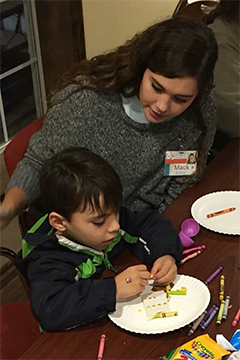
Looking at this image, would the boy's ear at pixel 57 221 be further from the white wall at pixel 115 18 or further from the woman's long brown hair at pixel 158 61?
the white wall at pixel 115 18

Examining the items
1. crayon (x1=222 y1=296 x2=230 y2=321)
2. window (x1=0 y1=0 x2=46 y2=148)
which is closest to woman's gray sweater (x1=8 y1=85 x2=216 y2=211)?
crayon (x1=222 y1=296 x2=230 y2=321)

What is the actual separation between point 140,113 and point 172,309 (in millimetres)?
628

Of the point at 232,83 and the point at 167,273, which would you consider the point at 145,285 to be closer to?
the point at 167,273

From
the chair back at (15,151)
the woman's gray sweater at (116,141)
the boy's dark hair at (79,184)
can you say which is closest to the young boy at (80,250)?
the boy's dark hair at (79,184)

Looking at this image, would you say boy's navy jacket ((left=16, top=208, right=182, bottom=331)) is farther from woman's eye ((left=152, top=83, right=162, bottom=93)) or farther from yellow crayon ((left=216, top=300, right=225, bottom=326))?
woman's eye ((left=152, top=83, right=162, bottom=93))

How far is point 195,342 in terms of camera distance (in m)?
1.06

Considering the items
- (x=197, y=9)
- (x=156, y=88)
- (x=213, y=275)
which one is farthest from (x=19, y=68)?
(x=213, y=275)

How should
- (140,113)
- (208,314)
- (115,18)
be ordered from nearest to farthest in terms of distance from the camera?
(208,314), (140,113), (115,18)

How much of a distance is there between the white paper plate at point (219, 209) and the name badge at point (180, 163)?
140 millimetres

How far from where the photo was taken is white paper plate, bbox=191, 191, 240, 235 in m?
1.39

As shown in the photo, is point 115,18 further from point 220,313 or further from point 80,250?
point 220,313

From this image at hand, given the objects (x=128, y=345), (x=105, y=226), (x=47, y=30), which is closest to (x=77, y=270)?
(x=105, y=226)

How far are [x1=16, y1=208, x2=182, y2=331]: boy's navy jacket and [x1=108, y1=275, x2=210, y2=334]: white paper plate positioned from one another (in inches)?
1.7

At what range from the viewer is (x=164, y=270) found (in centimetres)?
121
